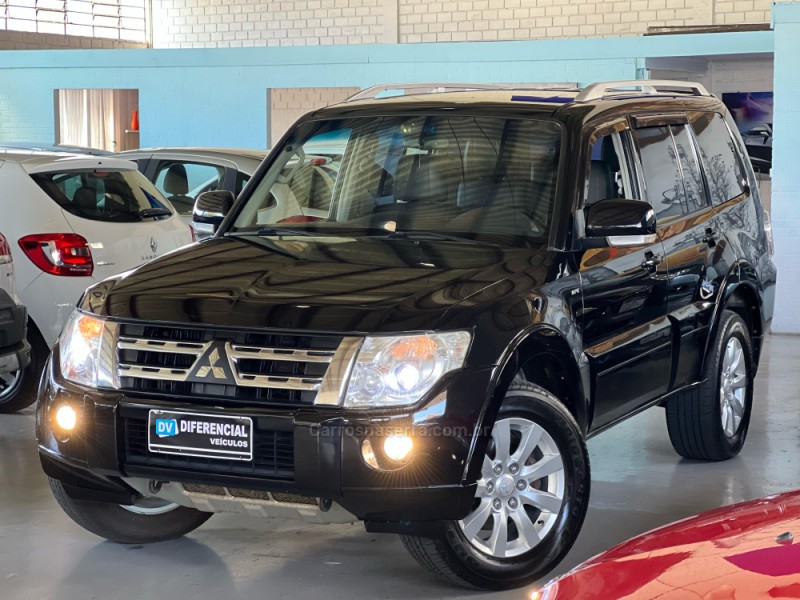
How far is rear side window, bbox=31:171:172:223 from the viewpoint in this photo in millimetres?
7188

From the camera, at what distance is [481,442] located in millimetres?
3920

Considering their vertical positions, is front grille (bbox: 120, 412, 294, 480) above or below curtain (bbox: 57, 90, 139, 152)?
below

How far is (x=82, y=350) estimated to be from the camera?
424cm

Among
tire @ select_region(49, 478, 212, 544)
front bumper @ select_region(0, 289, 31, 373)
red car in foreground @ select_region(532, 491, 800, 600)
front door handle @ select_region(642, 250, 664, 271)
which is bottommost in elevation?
tire @ select_region(49, 478, 212, 544)

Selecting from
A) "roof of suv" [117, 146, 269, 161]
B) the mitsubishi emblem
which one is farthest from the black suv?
"roof of suv" [117, 146, 269, 161]

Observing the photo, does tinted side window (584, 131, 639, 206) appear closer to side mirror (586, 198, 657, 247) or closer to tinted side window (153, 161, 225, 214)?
side mirror (586, 198, 657, 247)

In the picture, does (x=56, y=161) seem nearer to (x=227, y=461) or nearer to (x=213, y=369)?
(x=213, y=369)

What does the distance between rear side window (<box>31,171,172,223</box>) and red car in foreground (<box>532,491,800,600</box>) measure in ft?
16.9

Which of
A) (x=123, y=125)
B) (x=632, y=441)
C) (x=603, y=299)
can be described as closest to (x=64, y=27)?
(x=123, y=125)

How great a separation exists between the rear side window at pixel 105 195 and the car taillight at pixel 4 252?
30.0 inches

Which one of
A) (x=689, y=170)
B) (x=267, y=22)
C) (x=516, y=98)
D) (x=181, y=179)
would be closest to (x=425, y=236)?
(x=516, y=98)

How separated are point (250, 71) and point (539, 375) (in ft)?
42.3

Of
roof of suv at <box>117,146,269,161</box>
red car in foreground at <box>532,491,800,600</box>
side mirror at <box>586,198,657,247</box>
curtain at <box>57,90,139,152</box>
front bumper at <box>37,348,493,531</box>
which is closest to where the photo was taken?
red car in foreground at <box>532,491,800,600</box>

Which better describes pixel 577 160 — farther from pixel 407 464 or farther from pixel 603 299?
pixel 407 464
